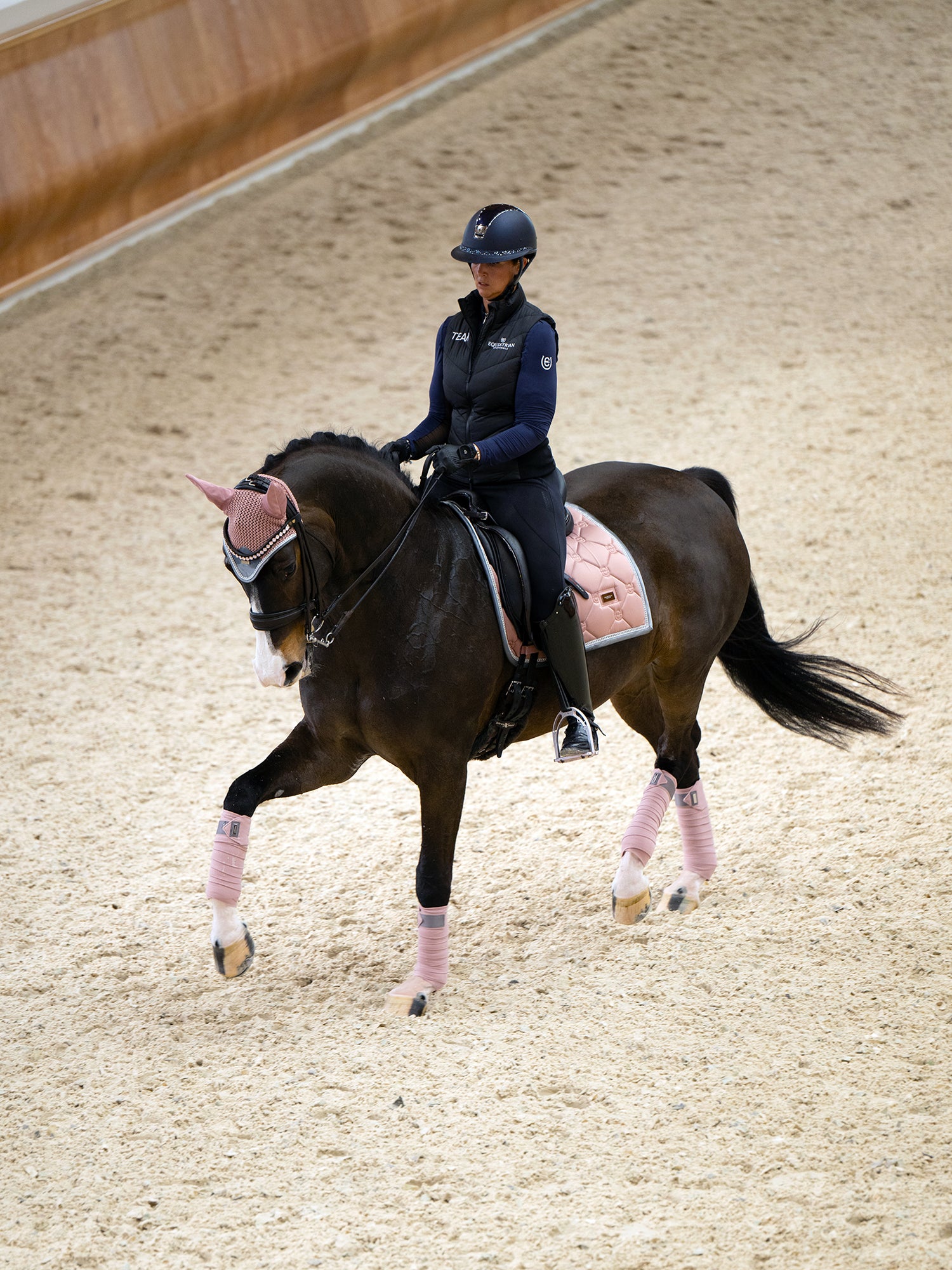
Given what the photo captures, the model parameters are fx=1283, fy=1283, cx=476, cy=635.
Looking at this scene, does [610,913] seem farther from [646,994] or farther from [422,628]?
[422,628]

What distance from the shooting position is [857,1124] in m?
3.32

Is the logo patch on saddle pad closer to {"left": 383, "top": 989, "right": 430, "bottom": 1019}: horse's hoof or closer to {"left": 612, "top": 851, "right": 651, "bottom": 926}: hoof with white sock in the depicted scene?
{"left": 612, "top": 851, "right": 651, "bottom": 926}: hoof with white sock

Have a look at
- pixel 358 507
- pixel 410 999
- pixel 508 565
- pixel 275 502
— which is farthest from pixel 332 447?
pixel 410 999

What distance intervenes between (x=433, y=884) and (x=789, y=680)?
1759 mm

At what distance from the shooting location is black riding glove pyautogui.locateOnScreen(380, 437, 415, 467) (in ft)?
12.7

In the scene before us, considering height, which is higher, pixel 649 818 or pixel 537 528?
pixel 537 528

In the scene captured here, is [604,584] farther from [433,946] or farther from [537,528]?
[433,946]

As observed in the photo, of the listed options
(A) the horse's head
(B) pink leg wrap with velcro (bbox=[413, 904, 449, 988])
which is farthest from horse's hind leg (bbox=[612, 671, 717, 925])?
(A) the horse's head

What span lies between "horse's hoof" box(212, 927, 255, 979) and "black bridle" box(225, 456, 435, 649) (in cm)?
99

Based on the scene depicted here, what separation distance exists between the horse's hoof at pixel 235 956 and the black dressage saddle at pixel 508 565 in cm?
128

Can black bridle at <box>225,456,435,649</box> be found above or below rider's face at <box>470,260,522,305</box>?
below

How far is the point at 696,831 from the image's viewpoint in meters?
4.63

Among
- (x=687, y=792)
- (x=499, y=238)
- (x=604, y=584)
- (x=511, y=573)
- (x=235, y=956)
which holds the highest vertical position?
(x=499, y=238)

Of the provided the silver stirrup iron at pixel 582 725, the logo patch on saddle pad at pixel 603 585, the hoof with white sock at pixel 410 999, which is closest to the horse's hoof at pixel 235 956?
the hoof with white sock at pixel 410 999
